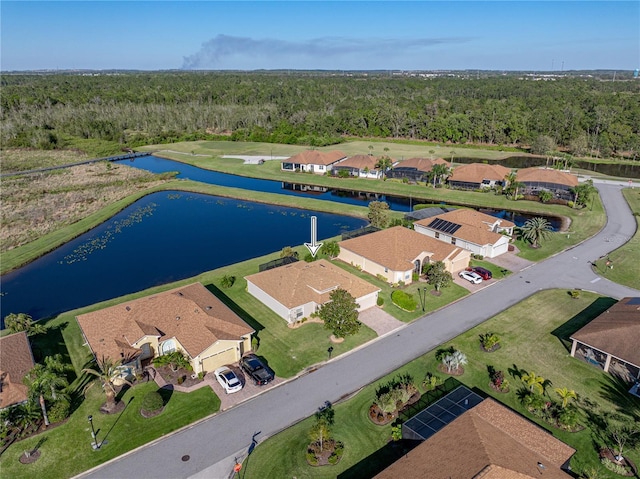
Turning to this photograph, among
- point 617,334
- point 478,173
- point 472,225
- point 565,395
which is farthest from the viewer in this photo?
point 478,173

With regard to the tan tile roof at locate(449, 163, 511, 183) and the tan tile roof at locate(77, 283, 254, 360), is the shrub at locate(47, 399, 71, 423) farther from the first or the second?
the tan tile roof at locate(449, 163, 511, 183)

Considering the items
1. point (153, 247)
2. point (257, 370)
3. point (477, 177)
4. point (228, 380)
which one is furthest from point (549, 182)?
point (228, 380)

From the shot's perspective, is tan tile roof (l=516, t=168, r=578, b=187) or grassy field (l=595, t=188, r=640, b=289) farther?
tan tile roof (l=516, t=168, r=578, b=187)

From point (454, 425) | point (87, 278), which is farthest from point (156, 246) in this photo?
point (454, 425)

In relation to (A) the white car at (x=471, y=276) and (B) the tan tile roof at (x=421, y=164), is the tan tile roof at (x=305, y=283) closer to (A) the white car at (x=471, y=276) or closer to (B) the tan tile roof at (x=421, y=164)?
(A) the white car at (x=471, y=276)

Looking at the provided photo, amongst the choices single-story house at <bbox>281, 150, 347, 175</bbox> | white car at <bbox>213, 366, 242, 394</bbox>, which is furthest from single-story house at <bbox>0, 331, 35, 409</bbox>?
single-story house at <bbox>281, 150, 347, 175</bbox>

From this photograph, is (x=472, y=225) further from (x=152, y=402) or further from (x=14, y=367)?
(x=14, y=367)

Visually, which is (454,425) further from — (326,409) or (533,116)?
(533,116)
